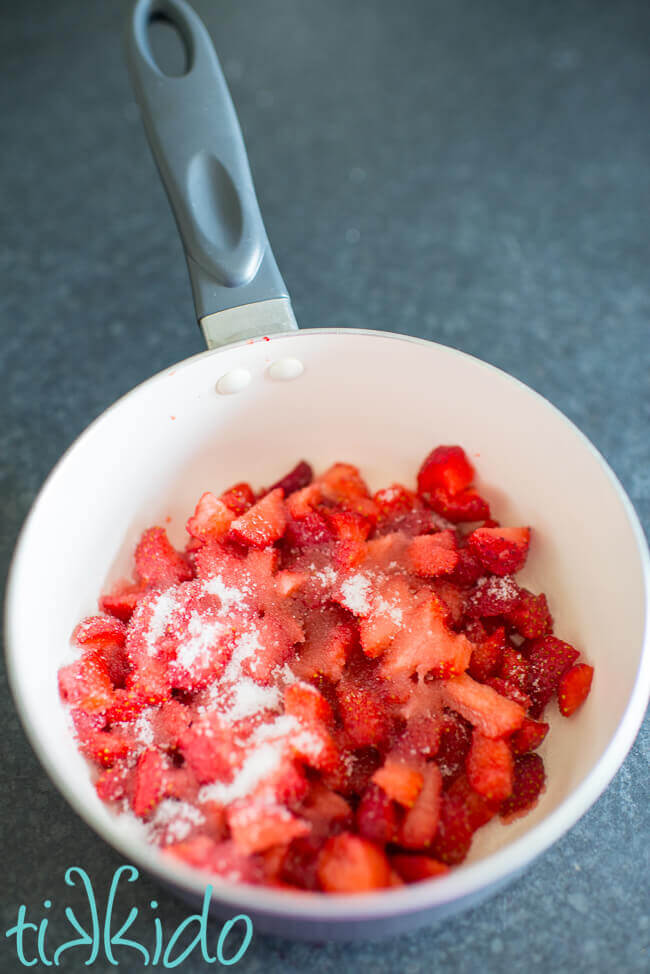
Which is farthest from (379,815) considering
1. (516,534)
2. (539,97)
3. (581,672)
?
(539,97)

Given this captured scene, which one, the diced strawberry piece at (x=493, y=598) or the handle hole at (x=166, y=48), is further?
the handle hole at (x=166, y=48)

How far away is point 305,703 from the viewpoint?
0.84 m

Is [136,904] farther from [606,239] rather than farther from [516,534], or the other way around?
[606,239]

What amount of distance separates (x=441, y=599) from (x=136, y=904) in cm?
45

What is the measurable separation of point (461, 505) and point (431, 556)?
4.1 inches

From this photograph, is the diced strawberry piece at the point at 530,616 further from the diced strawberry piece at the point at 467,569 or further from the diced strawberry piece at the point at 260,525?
the diced strawberry piece at the point at 260,525

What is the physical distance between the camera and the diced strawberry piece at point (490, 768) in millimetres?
817

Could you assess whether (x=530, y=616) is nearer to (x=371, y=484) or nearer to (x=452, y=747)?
(x=452, y=747)

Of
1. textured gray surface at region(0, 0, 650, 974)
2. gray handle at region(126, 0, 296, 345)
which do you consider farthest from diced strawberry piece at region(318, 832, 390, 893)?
gray handle at region(126, 0, 296, 345)

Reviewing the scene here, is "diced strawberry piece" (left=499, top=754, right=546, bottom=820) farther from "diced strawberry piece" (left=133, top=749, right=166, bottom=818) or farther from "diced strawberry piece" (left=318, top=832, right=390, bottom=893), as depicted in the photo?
"diced strawberry piece" (left=133, top=749, right=166, bottom=818)

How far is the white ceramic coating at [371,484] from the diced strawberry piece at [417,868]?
4cm

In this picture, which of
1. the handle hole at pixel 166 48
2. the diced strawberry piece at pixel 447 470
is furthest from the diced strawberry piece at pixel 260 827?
the handle hole at pixel 166 48

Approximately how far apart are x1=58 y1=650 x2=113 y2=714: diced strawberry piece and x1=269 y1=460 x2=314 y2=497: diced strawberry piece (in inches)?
12.9

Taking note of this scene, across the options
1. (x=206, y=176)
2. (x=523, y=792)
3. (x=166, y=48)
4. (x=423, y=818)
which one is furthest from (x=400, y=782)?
(x=166, y=48)
